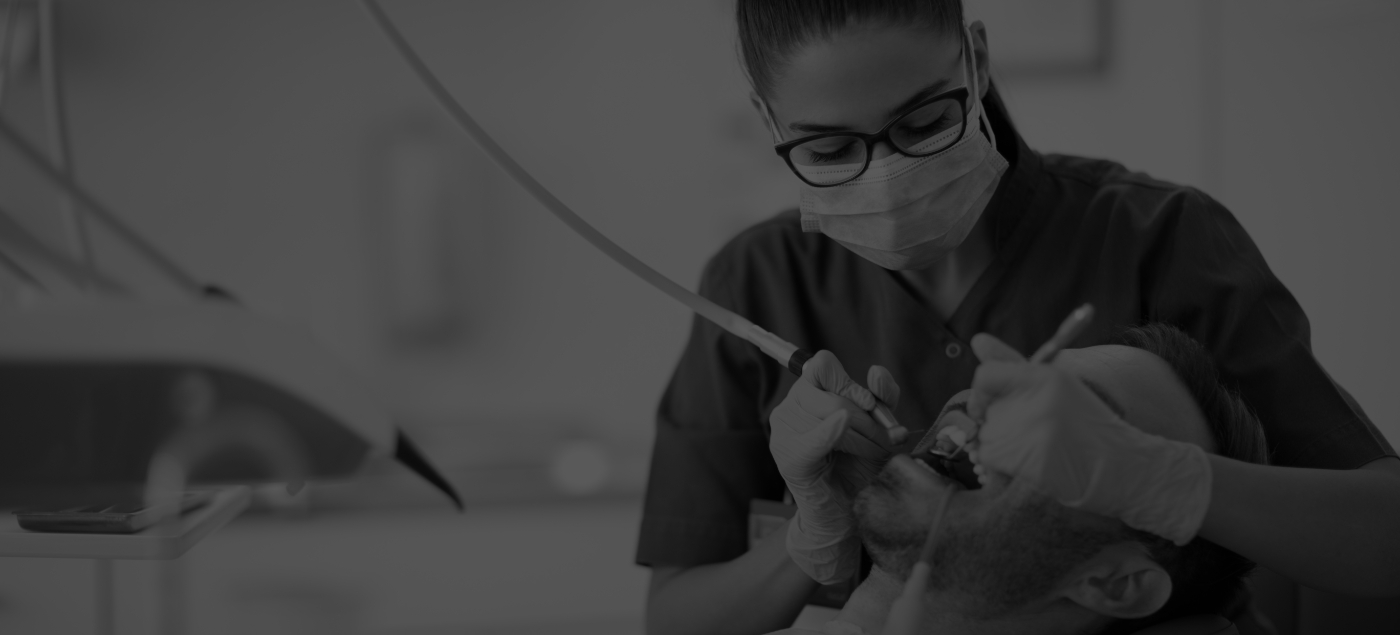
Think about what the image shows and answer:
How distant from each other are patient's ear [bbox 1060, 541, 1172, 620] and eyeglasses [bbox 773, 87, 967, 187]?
0.45m

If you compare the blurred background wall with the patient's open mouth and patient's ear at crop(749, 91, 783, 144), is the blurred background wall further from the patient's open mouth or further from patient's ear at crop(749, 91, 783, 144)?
the patient's open mouth

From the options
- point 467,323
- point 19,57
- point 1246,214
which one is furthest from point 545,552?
point 1246,214

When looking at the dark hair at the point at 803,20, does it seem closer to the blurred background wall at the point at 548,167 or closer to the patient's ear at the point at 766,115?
the patient's ear at the point at 766,115

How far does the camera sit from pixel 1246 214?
2383 millimetres

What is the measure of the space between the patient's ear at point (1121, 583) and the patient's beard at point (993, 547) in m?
0.01

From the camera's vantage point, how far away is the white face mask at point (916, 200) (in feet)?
3.60

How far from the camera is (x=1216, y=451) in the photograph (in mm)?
1055

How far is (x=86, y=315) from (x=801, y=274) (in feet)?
3.23

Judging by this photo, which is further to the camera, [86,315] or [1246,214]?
[1246,214]

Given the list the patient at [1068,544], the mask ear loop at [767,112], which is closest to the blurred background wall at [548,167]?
the mask ear loop at [767,112]

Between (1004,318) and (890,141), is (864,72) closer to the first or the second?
(890,141)

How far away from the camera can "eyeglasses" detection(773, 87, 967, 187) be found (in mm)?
1066

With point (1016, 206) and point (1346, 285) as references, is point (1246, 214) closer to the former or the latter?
point (1346, 285)

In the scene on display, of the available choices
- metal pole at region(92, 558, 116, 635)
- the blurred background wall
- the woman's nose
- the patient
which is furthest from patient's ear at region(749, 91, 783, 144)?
the blurred background wall
